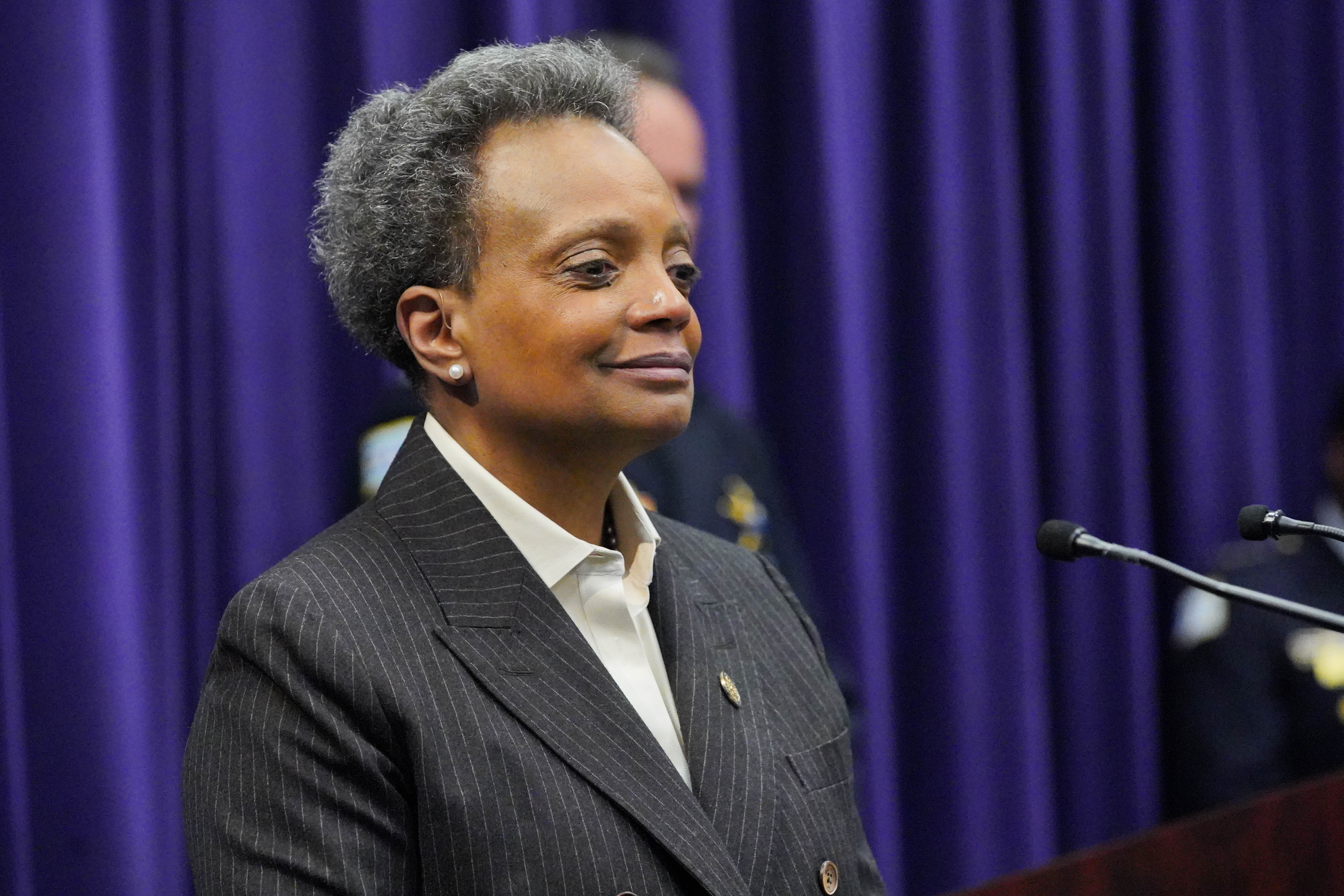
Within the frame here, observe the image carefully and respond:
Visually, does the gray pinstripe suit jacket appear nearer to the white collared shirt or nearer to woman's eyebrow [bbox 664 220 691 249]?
the white collared shirt

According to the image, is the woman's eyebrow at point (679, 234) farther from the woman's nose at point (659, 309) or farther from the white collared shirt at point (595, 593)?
the white collared shirt at point (595, 593)

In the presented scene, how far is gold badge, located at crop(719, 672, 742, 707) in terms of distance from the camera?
4.09 feet

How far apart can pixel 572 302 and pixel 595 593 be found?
0.25 m

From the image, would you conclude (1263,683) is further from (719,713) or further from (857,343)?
(719,713)

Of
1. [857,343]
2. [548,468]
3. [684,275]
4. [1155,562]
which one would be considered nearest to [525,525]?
[548,468]

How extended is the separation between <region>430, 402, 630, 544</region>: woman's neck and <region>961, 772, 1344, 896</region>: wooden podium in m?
0.46

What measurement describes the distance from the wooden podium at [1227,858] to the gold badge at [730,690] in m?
0.25

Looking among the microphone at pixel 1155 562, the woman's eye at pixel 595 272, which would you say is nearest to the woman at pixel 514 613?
the woman's eye at pixel 595 272

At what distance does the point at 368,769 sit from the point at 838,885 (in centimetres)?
43

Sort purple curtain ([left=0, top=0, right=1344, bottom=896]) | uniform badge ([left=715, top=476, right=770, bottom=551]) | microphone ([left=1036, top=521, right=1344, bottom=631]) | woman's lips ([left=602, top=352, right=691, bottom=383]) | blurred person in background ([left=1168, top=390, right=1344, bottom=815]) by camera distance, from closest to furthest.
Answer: microphone ([left=1036, top=521, right=1344, bottom=631])
woman's lips ([left=602, top=352, right=691, bottom=383])
purple curtain ([left=0, top=0, right=1344, bottom=896])
uniform badge ([left=715, top=476, right=770, bottom=551])
blurred person in background ([left=1168, top=390, right=1344, bottom=815])

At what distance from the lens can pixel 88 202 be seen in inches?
71.6

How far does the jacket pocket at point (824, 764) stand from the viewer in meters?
1.27

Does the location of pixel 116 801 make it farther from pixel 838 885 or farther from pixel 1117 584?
pixel 1117 584

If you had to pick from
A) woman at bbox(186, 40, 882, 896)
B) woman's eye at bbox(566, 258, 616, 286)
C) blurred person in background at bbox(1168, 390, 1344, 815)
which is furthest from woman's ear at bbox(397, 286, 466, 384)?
blurred person in background at bbox(1168, 390, 1344, 815)
